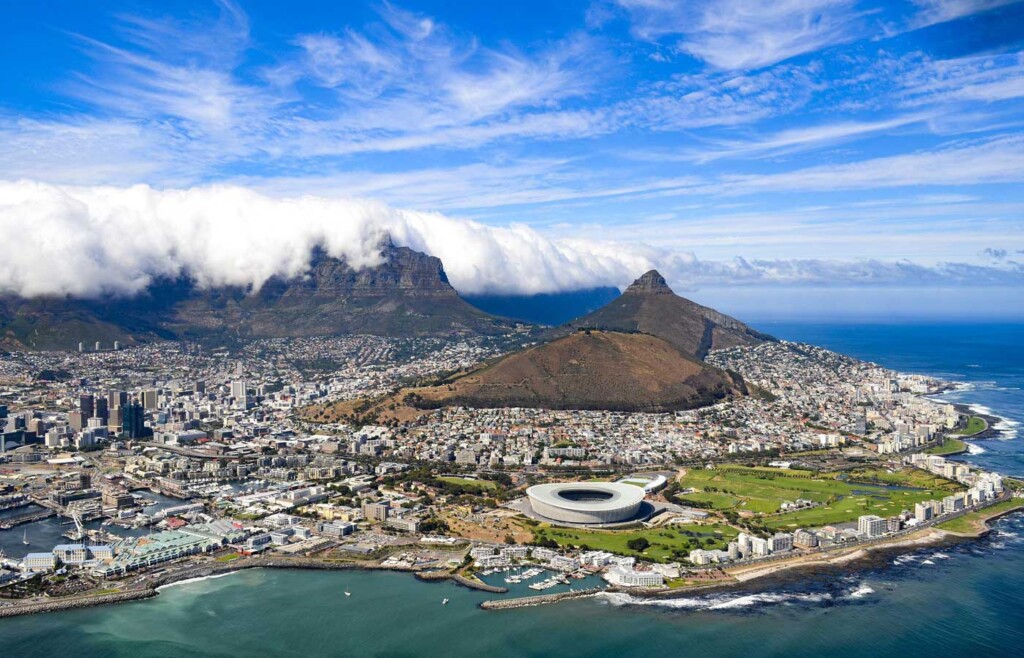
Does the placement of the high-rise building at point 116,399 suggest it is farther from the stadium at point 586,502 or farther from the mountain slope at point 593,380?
the stadium at point 586,502

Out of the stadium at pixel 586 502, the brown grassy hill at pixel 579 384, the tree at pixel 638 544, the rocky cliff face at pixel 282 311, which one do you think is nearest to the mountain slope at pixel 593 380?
the brown grassy hill at pixel 579 384

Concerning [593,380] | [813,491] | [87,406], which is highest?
[593,380]

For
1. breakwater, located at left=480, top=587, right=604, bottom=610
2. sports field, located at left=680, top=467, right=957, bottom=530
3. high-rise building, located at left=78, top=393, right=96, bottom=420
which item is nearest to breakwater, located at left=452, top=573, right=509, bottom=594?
breakwater, located at left=480, top=587, right=604, bottom=610

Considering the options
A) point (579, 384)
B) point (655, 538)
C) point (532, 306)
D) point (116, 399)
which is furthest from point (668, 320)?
point (655, 538)

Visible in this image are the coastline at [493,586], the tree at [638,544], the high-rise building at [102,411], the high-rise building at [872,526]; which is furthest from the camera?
the high-rise building at [102,411]

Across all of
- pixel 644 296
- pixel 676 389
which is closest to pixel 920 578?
pixel 676 389

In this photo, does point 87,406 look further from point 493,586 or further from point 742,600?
point 742,600
